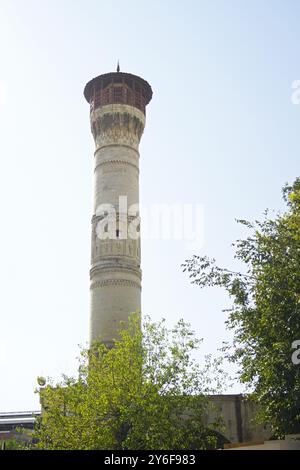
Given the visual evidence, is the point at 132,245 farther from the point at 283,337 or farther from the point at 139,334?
the point at 283,337

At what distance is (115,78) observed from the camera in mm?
Answer: 41156

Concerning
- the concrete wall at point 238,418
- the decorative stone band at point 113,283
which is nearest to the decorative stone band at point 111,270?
the decorative stone band at point 113,283

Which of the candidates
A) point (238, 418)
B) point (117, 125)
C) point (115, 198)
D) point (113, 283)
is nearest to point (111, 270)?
point (113, 283)

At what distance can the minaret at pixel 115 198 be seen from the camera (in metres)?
35.1

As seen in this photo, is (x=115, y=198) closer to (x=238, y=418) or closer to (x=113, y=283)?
(x=113, y=283)

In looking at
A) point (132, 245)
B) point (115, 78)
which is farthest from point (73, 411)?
point (115, 78)

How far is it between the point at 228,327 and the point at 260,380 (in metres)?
2.37

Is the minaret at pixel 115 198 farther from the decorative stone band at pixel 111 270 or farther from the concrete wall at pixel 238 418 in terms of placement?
the concrete wall at pixel 238 418

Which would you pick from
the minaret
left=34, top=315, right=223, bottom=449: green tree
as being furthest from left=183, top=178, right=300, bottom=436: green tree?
the minaret

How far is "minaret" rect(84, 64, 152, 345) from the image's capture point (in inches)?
1383

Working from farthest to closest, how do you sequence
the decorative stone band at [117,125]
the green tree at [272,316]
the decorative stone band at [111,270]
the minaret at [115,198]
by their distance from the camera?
the decorative stone band at [117,125] → the decorative stone band at [111,270] → the minaret at [115,198] → the green tree at [272,316]

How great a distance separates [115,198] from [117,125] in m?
5.44

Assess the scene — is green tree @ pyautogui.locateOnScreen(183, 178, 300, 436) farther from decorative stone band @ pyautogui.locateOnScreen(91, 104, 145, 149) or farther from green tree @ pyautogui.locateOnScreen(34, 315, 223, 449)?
decorative stone band @ pyautogui.locateOnScreen(91, 104, 145, 149)
